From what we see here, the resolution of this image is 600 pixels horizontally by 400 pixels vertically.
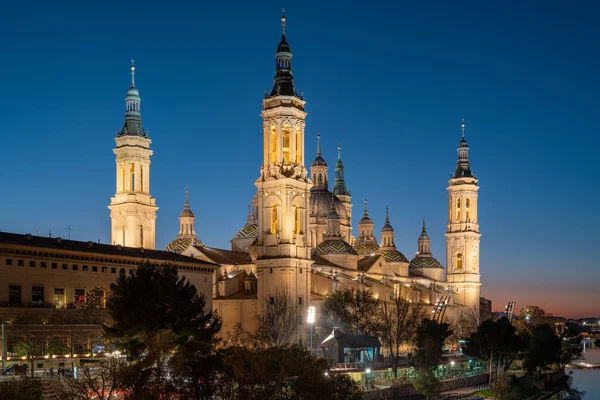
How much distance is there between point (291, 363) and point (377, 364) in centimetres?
3913

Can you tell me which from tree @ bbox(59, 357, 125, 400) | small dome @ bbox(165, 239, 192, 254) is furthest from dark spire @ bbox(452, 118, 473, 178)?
tree @ bbox(59, 357, 125, 400)

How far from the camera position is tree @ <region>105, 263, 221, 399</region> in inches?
1743

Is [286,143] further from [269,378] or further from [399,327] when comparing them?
[269,378]

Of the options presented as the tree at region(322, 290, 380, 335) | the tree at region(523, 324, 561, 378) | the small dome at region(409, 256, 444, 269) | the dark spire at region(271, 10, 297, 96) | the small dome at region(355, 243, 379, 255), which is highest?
the dark spire at region(271, 10, 297, 96)

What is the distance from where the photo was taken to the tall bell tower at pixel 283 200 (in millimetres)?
99812

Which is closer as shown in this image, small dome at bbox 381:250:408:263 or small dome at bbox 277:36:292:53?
small dome at bbox 277:36:292:53

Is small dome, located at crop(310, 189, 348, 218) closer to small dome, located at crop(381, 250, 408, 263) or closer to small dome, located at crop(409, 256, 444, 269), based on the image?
small dome, located at crop(381, 250, 408, 263)

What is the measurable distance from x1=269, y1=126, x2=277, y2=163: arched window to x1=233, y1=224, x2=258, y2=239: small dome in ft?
73.7

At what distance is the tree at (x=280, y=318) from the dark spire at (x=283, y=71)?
22705 mm

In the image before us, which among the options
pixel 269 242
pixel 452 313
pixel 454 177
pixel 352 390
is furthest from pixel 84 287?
pixel 454 177

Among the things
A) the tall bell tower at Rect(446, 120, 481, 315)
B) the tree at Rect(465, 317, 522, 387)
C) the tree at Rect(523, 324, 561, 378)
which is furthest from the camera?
the tall bell tower at Rect(446, 120, 481, 315)

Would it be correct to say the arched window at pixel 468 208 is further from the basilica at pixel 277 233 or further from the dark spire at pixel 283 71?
the dark spire at pixel 283 71

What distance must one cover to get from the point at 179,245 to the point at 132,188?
506 inches

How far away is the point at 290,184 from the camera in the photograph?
10050 centimetres
